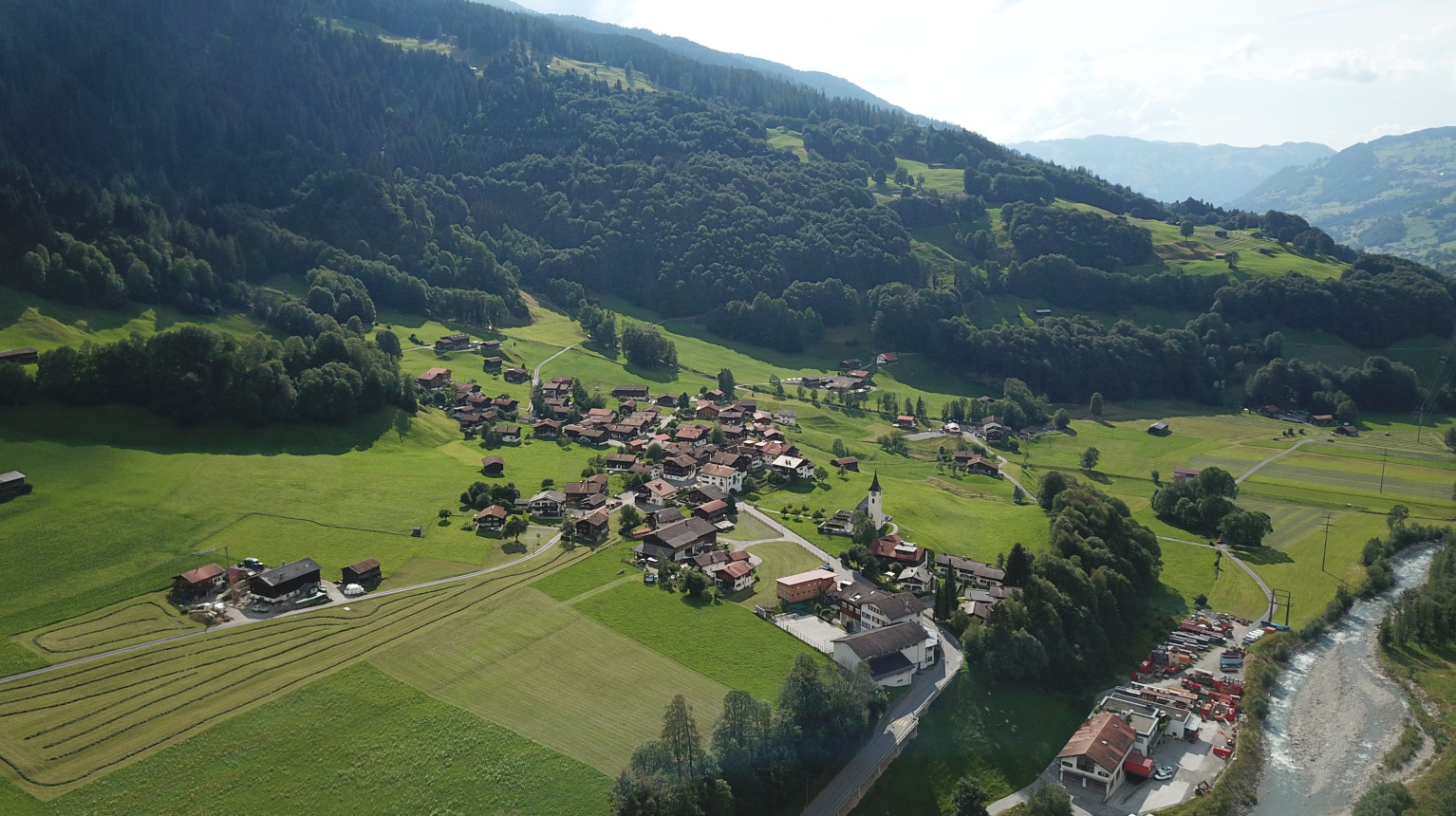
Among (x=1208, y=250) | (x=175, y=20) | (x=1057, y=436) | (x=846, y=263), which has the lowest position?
(x=1057, y=436)

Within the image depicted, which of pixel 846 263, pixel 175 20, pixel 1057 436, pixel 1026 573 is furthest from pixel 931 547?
pixel 175 20

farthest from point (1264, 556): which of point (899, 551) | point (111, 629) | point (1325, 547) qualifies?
point (111, 629)

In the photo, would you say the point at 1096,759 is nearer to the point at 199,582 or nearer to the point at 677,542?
the point at 677,542

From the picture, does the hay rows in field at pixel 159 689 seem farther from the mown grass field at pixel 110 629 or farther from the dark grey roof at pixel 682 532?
the dark grey roof at pixel 682 532

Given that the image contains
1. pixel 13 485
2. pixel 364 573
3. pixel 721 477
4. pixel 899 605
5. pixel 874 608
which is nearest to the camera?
pixel 364 573

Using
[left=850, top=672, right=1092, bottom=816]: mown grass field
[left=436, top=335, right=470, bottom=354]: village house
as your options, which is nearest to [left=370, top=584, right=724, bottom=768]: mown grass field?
[left=850, top=672, right=1092, bottom=816]: mown grass field

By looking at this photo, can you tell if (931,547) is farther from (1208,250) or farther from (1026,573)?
(1208,250)

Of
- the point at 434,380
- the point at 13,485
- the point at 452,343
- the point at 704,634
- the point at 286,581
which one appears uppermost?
the point at 13,485
